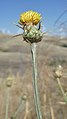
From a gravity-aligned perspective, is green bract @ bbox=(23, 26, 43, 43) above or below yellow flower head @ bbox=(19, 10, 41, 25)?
below

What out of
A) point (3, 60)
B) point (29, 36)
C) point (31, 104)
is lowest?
point (31, 104)

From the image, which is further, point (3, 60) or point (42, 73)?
point (3, 60)

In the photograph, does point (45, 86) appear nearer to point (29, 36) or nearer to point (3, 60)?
point (29, 36)

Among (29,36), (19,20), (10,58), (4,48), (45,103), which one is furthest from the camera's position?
Result: (4,48)

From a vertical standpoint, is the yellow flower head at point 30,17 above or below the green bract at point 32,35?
above

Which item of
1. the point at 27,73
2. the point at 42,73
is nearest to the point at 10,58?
the point at 27,73

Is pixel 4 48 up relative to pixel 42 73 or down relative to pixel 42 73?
up

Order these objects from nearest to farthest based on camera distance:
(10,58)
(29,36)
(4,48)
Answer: (29,36) < (10,58) < (4,48)

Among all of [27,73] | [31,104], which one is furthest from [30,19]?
[27,73]
